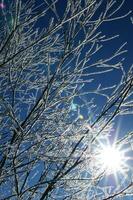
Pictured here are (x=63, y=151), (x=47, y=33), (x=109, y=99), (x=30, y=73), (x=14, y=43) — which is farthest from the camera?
(x=30, y=73)

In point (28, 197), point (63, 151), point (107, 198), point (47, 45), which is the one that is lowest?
point (107, 198)

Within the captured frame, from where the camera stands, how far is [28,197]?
144 inches

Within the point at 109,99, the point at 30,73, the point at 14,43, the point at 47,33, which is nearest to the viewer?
the point at 47,33

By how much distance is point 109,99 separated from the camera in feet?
9.90

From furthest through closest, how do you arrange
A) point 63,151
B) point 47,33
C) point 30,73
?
point 30,73
point 63,151
point 47,33

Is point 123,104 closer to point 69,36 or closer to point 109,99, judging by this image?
point 109,99

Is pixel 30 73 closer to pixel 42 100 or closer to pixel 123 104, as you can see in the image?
pixel 42 100

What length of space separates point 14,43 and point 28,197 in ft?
5.18

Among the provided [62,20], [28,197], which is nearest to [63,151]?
[28,197]

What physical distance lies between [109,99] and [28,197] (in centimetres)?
142

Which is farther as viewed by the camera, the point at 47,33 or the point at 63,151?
the point at 63,151

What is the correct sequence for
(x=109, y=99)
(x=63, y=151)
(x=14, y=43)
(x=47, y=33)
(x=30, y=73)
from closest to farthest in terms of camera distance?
(x=47, y=33) < (x=109, y=99) < (x=14, y=43) < (x=63, y=151) < (x=30, y=73)

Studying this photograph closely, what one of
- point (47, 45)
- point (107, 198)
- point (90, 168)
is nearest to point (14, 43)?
point (47, 45)

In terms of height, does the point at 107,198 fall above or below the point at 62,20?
below
